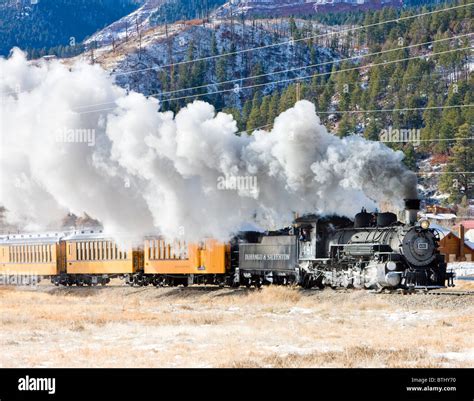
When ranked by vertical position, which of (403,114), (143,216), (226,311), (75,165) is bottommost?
(226,311)

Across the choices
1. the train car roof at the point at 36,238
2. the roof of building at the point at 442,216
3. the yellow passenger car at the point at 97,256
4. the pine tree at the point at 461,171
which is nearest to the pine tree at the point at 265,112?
the pine tree at the point at 461,171

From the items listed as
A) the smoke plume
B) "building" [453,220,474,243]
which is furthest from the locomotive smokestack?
"building" [453,220,474,243]

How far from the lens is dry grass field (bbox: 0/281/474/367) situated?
17.7 metres

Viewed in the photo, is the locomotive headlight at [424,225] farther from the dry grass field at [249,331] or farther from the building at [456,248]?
the building at [456,248]

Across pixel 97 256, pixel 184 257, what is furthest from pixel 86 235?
pixel 184 257

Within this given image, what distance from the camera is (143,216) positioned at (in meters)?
43.3

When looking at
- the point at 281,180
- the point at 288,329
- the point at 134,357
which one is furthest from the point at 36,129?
the point at 134,357

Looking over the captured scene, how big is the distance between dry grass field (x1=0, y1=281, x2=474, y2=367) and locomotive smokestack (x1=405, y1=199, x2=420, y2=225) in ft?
9.85

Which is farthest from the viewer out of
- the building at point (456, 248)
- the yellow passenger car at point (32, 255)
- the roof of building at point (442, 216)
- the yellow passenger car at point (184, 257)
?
the roof of building at point (442, 216)

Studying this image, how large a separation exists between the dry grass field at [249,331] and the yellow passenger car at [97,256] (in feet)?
28.3

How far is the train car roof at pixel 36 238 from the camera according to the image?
2076 inches

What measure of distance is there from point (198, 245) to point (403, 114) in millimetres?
129461

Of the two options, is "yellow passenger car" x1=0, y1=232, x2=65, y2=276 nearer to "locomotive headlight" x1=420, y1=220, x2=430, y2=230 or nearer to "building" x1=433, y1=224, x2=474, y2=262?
"locomotive headlight" x1=420, y1=220, x2=430, y2=230
